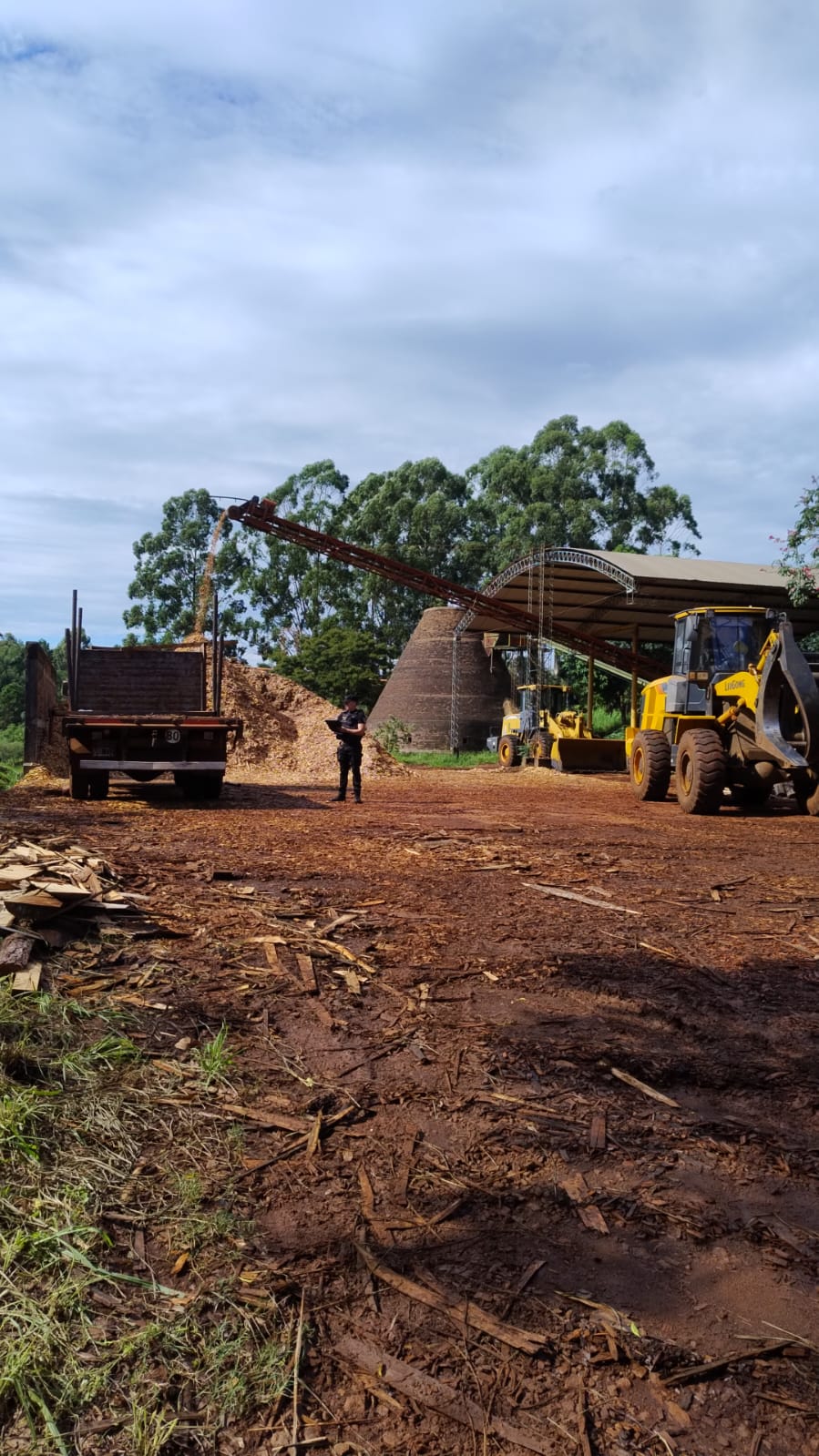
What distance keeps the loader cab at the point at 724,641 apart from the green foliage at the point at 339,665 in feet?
111

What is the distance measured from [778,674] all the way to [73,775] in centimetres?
885

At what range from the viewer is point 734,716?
1424 cm

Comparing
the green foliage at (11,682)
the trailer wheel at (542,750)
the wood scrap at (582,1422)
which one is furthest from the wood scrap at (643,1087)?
the green foliage at (11,682)

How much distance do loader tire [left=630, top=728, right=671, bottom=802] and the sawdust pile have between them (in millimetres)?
7583

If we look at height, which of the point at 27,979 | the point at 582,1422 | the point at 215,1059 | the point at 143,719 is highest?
the point at 143,719

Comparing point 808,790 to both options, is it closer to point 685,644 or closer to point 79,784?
point 685,644

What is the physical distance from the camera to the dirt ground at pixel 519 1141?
7.93ft

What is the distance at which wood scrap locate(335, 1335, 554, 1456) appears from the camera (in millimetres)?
2271

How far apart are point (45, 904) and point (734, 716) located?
11058mm

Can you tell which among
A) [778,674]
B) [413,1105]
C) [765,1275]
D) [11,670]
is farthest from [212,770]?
[11,670]

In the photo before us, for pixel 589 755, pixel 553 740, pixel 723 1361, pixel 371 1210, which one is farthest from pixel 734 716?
pixel 553 740

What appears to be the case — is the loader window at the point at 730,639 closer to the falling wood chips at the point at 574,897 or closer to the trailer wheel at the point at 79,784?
the falling wood chips at the point at 574,897

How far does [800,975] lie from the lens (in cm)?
551

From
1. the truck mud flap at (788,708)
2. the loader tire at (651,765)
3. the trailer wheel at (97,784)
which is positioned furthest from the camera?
the loader tire at (651,765)
